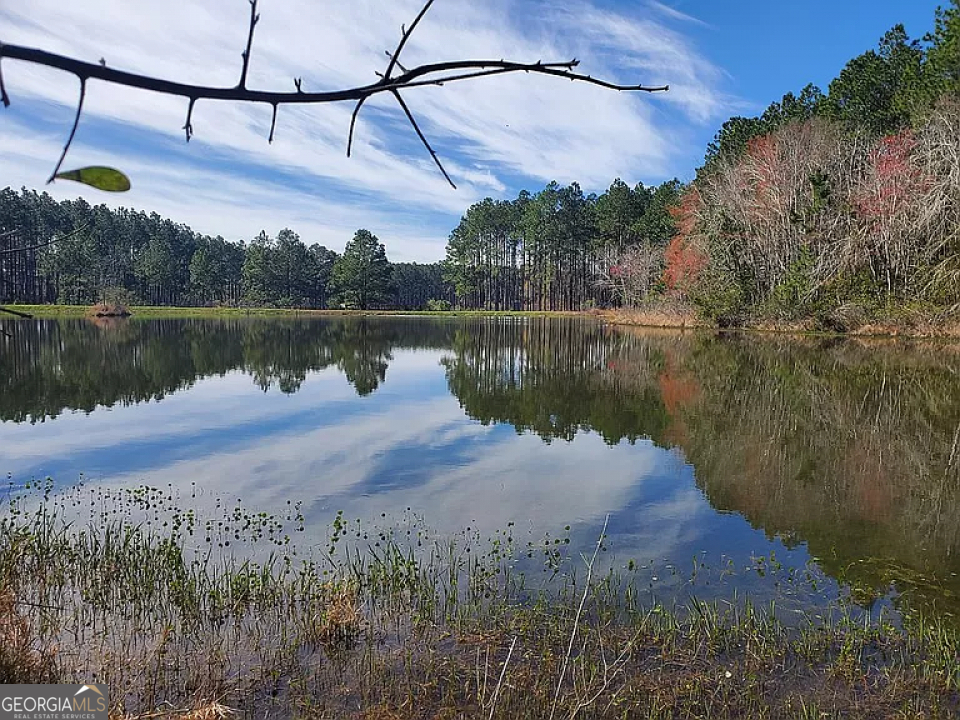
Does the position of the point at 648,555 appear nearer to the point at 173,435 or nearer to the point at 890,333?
the point at 173,435

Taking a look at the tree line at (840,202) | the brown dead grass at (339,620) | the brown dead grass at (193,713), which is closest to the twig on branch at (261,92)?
the brown dead grass at (193,713)

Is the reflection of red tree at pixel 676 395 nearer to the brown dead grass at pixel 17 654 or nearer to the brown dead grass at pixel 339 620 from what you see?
the brown dead grass at pixel 339 620

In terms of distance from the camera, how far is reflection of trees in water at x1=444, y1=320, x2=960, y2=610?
23.4ft

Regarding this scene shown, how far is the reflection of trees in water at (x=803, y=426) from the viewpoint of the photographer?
7141 millimetres

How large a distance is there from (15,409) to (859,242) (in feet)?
116

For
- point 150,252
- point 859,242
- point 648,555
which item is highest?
point 150,252

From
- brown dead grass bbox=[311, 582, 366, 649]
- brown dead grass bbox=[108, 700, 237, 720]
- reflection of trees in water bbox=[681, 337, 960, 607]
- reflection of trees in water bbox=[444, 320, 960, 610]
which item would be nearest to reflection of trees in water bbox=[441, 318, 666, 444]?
reflection of trees in water bbox=[444, 320, 960, 610]

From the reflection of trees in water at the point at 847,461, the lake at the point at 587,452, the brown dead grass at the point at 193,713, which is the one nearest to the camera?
the brown dead grass at the point at 193,713

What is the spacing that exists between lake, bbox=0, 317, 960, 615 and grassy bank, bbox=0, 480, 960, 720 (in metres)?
0.83

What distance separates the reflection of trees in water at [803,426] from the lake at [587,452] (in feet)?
0.17

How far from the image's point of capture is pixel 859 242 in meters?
32.5

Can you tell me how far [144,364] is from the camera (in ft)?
81.1

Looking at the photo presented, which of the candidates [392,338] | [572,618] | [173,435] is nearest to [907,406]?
[572,618]

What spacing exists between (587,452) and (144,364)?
65.0 ft
